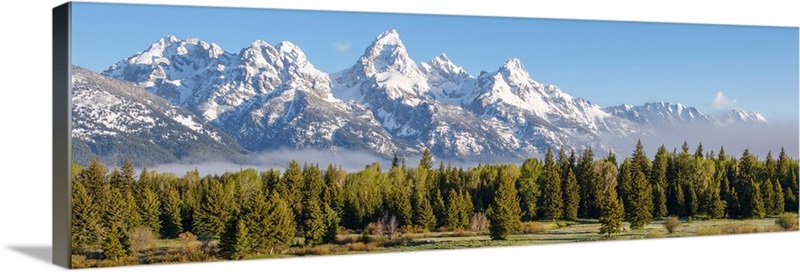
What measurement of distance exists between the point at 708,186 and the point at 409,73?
6.23 meters

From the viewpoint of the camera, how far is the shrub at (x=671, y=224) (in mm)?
22078

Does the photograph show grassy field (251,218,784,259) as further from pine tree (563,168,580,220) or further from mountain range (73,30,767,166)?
mountain range (73,30,767,166)

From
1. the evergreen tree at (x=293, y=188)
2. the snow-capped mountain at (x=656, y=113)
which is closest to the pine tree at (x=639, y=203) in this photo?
the snow-capped mountain at (x=656, y=113)

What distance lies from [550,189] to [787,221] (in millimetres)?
5043

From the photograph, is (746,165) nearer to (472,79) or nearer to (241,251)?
(472,79)

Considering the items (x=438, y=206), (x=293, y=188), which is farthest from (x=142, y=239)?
(x=438, y=206)

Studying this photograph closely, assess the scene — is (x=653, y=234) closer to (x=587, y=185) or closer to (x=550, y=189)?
(x=587, y=185)

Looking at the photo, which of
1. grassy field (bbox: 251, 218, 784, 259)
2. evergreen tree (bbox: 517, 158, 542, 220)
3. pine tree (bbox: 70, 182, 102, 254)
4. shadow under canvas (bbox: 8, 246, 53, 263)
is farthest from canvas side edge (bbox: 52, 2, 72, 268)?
evergreen tree (bbox: 517, 158, 542, 220)

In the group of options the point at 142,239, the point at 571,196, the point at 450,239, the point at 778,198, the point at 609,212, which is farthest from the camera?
the point at 778,198

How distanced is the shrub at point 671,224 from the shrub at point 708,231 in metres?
0.46

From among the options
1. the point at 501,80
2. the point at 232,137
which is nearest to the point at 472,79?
the point at 501,80

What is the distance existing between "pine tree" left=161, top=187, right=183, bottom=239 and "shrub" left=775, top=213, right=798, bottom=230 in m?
11.3

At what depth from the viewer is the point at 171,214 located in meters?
18.2

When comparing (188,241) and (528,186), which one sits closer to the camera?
(188,241)
